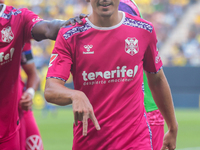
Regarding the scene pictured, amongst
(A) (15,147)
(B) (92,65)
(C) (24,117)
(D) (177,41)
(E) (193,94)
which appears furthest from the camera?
(D) (177,41)

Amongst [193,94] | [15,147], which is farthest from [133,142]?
[193,94]

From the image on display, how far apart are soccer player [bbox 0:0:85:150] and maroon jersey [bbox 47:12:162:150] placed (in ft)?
1.86

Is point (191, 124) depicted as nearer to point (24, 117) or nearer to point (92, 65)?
point (24, 117)

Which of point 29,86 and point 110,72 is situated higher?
point 110,72

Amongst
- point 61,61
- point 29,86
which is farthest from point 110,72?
point 29,86

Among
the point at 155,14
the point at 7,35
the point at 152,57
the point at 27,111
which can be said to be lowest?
the point at 27,111

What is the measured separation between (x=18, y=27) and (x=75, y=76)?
974 mm

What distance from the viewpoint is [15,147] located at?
12.4 ft

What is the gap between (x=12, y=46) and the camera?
3449mm

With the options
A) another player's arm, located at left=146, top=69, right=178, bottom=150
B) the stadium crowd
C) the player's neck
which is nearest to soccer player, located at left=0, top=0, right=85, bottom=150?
the player's neck

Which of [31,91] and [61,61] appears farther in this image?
[31,91]

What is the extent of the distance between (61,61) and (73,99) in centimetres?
40

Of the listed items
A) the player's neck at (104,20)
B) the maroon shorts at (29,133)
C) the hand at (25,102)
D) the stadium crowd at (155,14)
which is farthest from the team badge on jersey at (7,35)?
the stadium crowd at (155,14)

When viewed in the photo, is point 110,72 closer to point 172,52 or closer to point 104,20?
point 104,20
